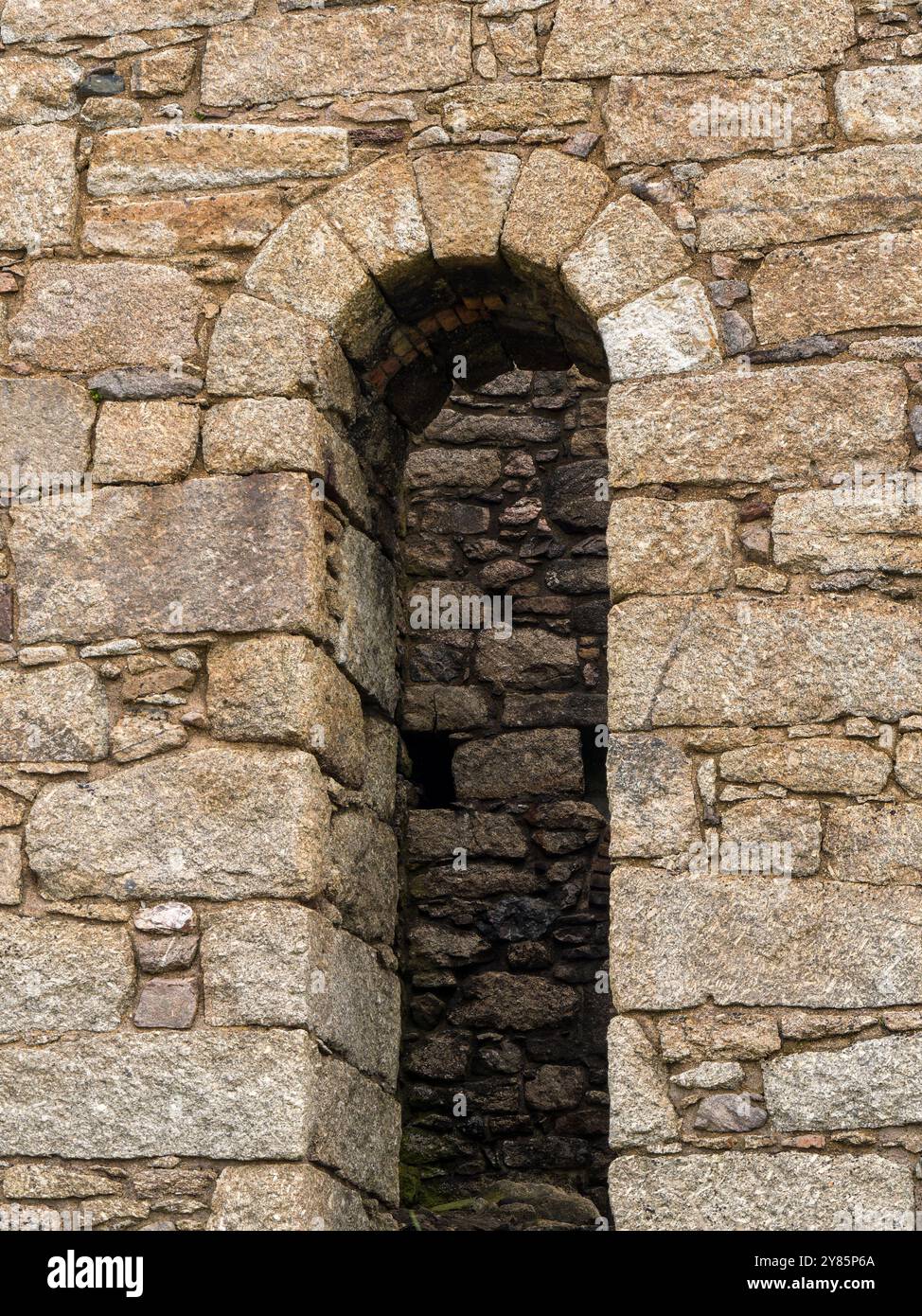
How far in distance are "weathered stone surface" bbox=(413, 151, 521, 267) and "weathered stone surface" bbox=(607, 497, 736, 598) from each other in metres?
0.86

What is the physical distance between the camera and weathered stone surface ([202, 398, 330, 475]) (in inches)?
185

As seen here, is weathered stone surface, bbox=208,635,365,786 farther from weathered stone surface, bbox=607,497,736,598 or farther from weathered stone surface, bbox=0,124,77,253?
weathered stone surface, bbox=0,124,77,253

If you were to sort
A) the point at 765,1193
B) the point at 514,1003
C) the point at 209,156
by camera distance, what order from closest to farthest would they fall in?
the point at 765,1193 < the point at 209,156 < the point at 514,1003

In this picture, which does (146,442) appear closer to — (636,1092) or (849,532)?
(849,532)

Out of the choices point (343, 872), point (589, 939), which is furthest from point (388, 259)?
point (589, 939)

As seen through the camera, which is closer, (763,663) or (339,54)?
(763,663)

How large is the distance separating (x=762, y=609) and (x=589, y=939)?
2.23m

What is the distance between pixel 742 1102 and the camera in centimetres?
413

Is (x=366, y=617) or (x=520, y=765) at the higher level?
(x=366, y=617)

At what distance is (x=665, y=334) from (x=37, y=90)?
1951 mm

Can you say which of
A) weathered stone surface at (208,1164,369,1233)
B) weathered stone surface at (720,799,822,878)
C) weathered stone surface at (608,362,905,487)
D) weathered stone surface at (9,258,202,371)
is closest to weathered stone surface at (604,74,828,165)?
weathered stone surface at (608,362,905,487)

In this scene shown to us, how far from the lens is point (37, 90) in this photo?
5.06 meters

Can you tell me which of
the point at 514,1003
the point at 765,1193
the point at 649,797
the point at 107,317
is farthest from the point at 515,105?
the point at 514,1003

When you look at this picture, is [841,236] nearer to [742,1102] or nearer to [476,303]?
[476,303]
